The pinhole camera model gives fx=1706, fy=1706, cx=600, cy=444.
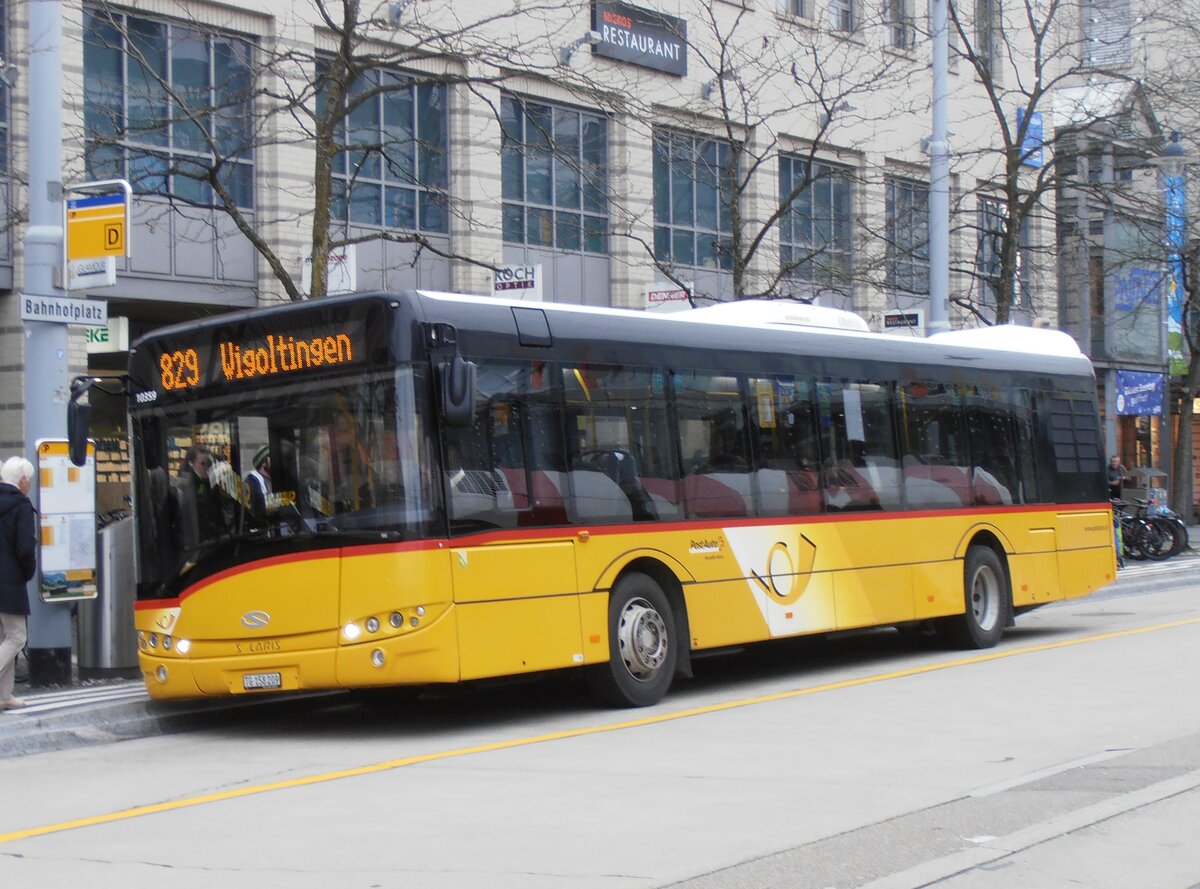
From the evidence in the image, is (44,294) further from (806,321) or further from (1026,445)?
(1026,445)

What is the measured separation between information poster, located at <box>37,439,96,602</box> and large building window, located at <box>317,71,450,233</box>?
10678 millimetres

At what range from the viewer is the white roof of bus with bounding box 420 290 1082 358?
12289 mm

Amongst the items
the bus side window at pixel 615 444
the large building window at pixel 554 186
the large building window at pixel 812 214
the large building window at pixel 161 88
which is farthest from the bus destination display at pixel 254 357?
the large building window at pixel 812 214

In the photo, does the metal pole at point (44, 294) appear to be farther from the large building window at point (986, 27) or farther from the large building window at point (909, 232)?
the large building window at point (986, 27)

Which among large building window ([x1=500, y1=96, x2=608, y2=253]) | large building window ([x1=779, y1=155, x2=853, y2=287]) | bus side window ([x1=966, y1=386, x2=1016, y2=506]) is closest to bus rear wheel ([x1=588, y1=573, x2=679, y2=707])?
bus side window ([x1=966, y1=386, x2=1016, y2=506])

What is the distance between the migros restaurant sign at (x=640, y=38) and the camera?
2780cm

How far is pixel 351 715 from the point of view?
1282cm

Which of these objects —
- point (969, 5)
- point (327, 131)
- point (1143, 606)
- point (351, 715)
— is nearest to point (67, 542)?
point (351, 715)

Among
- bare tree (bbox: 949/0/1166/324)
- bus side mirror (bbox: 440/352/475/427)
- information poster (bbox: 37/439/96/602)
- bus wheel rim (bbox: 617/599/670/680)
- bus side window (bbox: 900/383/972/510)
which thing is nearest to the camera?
bus side mirror (bbox: 440/352/475/427)

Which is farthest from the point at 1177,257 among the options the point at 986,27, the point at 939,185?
the point at 939,185

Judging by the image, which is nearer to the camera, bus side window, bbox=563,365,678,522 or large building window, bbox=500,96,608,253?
bus side window, bbox=563,365,678,522

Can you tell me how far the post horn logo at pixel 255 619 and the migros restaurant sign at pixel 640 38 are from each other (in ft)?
57.6

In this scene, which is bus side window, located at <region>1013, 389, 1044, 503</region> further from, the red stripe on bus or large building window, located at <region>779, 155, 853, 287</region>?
large building window, located at <region>779, 155, 853, 287</region>

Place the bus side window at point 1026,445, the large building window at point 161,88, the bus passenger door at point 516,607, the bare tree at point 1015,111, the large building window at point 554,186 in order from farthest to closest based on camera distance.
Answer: the bare tree at point 1015,111 → the large building window at point 554,186 → the large building window at point 161,88 → the bus side window at point 1026,445 → the bus passenger door at point 516,607
